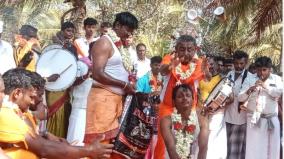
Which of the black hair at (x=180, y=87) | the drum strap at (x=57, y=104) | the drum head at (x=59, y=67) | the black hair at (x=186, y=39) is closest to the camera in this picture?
the black hair at (x=180, y=87)

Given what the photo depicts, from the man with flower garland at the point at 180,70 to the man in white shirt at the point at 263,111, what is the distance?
134 cm

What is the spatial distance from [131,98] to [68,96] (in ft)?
7.03

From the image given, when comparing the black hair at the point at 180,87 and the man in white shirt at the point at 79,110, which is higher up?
the black hair at the point at 180,87

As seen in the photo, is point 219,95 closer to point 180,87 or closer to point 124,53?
point 180,87

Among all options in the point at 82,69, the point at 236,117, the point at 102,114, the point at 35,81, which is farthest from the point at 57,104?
the point at 35,81

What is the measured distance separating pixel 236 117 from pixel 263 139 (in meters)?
0.44

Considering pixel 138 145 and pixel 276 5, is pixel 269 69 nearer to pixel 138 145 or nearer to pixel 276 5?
pixel 276 5

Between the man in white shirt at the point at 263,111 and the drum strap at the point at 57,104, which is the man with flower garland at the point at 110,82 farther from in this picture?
the man in white shirt at the point at 263,111

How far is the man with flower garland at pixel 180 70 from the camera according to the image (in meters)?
6.22

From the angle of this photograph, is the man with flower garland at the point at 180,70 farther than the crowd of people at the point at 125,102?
Yes

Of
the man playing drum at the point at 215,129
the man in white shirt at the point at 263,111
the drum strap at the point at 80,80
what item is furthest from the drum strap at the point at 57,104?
the man in white shirt at the point at 263,111

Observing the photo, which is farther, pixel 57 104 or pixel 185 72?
pixel 57 104

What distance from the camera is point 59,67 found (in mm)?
6973

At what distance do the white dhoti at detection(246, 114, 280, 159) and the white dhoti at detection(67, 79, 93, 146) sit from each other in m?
2.05
